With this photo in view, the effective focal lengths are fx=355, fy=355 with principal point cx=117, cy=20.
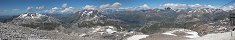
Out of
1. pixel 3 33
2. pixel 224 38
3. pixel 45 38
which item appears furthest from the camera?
pixel 224 38

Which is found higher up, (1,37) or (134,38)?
(1,37)

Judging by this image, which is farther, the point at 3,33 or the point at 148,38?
the point at 148,38

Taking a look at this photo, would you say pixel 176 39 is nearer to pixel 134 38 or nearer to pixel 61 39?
pixel 134 38

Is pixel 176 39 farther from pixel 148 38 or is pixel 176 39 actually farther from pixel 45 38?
pixel 45 38

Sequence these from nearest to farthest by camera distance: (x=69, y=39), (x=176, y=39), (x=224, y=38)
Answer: (x=69, y=39) → (x=224, y=38) → (x=176, y=39)

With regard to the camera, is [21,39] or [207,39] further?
[207,39]

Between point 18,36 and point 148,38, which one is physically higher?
point 18,36

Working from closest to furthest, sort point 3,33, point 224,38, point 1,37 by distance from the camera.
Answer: point 1,37 < point 3,33 < point 224,38

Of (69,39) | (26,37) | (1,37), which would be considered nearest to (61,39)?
(69,39)

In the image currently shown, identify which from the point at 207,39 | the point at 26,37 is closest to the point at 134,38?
the point at 207,39
